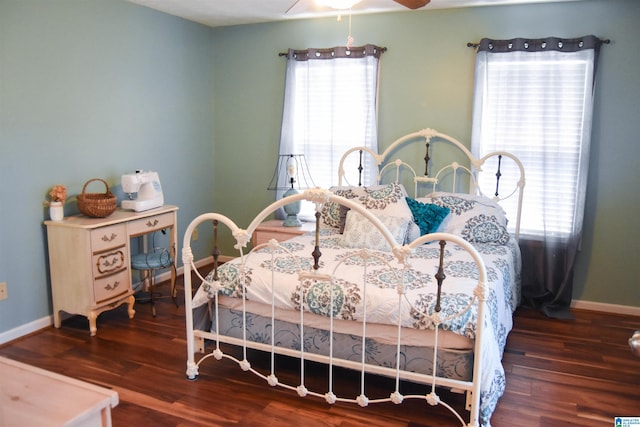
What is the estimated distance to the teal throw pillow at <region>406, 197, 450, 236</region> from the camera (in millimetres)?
3717

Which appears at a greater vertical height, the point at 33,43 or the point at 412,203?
the point at 33,43

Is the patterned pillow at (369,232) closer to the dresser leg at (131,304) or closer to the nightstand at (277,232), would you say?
the nightstand at (277,232)

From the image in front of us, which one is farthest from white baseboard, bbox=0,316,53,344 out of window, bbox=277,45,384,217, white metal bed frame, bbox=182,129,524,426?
window, bbox=277,45,384,217

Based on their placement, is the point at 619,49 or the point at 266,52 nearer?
the point at 619,49

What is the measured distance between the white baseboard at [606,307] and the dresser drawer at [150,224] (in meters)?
3.29

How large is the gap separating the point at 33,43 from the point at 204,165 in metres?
2.00

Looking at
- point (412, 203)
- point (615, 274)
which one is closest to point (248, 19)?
point (412, 203)

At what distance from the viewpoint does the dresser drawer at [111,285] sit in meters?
3.49

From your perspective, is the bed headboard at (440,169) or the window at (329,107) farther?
the window at (329,107)

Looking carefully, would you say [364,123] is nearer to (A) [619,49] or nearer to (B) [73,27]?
(A) [619,49]

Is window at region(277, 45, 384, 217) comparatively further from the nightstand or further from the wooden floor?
the wooden floor

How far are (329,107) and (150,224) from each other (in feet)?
6.05

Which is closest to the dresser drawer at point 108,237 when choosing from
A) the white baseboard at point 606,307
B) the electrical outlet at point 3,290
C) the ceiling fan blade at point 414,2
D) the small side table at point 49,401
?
the electrical outlet at point 3,290

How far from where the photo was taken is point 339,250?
3.32 meters
